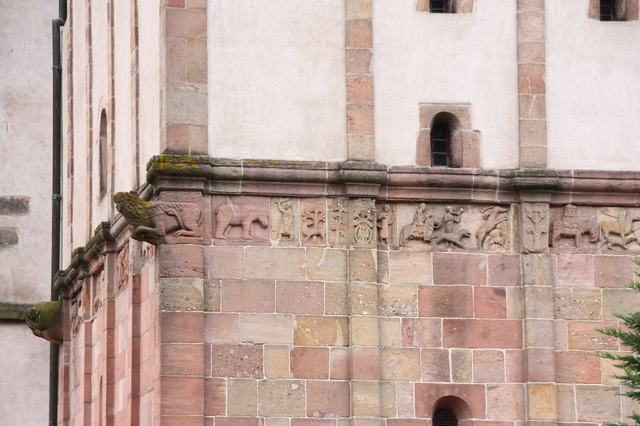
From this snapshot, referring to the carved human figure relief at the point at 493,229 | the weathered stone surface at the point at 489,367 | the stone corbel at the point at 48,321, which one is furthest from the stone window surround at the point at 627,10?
the stone corbel at the point at 48,321

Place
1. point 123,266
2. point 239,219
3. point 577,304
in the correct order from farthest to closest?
point 123,266 < point 577,304 < point 239,219

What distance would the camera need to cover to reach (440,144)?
110 ft

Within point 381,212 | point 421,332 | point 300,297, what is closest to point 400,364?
point 421,332

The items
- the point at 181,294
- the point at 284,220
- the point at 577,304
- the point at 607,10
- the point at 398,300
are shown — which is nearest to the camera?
the point at 181,294

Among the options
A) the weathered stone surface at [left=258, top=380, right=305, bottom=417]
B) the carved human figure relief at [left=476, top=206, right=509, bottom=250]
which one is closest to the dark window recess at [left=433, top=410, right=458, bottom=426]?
the weathered stone surface at [left=258, top=380, right=305, bottom=417]

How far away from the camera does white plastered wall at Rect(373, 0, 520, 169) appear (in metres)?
33.3

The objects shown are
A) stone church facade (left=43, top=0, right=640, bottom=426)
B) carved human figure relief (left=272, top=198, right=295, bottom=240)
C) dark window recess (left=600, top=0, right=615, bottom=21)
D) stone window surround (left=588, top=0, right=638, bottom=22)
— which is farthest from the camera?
dark window recess (left=600, top=0, right=615, bottom=21)

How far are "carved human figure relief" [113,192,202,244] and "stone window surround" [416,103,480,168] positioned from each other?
2.94 meters

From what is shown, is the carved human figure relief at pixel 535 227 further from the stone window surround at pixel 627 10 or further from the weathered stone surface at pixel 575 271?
the stone window surround at pixel 627 10

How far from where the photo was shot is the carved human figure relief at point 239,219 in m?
32.3

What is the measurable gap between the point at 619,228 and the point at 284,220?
410 centimetres

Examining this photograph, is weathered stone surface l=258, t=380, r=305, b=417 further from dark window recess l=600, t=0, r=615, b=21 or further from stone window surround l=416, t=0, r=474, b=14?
dark window recess l=600, t=0, r=615, b=21

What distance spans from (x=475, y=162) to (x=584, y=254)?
172cm

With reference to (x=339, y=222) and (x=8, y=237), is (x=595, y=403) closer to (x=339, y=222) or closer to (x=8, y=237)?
(x=339, y=222)
